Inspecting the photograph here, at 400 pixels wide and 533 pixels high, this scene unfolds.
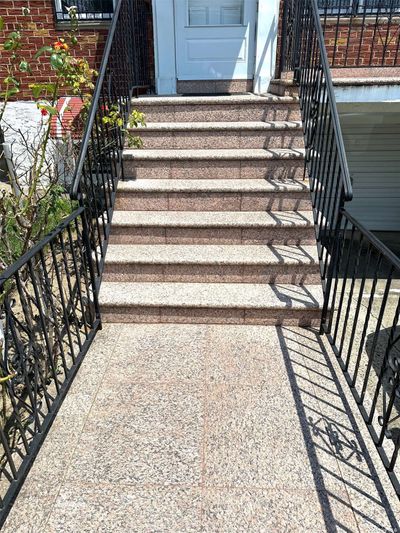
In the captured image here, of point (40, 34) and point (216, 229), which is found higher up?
point (40, 34)

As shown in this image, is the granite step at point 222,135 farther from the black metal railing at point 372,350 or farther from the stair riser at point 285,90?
the black metal railing at point 372,350

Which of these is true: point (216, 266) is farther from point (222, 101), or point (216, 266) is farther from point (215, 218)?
point (222, 101)

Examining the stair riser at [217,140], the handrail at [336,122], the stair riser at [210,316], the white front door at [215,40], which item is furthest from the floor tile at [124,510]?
the white front door at [215,40]

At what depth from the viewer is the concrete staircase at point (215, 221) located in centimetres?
278

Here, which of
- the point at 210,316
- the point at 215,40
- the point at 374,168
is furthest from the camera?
the point at 374,168

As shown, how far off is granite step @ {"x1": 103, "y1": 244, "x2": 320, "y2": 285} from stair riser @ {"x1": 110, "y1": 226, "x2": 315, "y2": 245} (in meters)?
0.11

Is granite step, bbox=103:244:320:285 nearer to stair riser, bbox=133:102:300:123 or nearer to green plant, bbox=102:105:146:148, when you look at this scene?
green plant, bbox=102:105:146:148

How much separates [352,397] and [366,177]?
223 inches

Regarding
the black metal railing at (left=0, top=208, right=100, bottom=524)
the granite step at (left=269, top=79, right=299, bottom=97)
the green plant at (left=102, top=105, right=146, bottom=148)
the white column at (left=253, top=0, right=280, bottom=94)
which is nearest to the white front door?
the white column at (left=253, top=0, right=280, bottom=94)

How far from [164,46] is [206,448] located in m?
4.46

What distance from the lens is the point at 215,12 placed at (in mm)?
4586

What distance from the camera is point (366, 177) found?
6.86 metres

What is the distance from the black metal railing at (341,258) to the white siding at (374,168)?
2.78m

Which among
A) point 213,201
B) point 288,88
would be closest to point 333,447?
point 213,201
